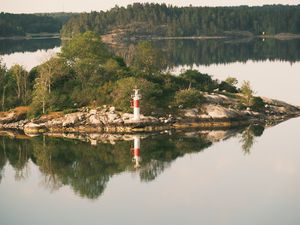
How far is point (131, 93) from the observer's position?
184 ft

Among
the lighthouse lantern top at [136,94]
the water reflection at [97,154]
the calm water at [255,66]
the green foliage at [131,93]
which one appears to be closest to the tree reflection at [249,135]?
the water reflection at [97,154]

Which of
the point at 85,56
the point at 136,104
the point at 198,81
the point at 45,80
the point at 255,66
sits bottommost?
the point at 255,66

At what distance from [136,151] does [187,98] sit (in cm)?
1023

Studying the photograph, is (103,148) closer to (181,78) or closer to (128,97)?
(128,97)

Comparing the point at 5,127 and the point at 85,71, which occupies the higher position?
the point at 85,71

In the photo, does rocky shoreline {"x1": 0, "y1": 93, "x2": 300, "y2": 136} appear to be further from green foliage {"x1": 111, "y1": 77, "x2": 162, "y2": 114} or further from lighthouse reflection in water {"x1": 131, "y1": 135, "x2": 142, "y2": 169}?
lighthouse reflection in water {"x1": 131, "y1": 135, "x2": 142, "y2": 169}

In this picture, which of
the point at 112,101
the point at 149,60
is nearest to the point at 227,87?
the point at 149,60

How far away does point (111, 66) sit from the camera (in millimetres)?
62344

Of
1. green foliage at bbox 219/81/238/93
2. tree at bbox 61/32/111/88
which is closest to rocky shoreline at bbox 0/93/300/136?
tree at bbox 61/32/111/88

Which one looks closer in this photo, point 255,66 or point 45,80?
point 45,80

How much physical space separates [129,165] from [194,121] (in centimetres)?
1230

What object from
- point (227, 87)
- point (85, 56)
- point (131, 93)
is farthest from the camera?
point (227, 87)

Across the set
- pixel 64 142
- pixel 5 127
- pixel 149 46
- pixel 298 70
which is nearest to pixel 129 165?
pixel 64 142

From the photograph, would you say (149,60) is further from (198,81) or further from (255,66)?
(255,66)
